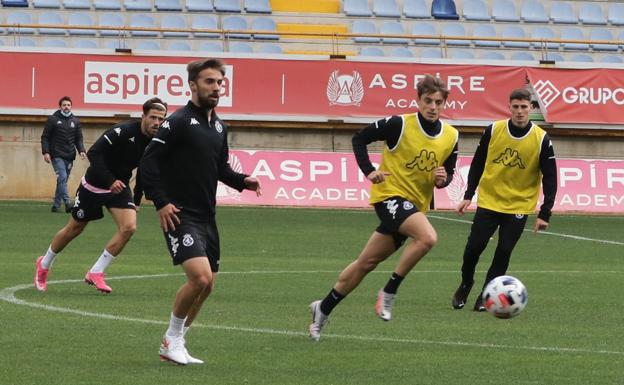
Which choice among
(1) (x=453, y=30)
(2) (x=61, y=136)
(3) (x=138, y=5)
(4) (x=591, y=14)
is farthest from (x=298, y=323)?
A: (4) (x=591, y=14)

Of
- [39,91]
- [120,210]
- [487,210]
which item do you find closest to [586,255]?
[487,210]

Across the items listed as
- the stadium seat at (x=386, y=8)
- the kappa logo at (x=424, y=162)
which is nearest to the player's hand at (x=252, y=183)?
the kappa logo at (x=424, y=162)

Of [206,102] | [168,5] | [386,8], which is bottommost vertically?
[206,102]

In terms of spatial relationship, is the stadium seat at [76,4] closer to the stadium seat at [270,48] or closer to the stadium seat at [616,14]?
the stadium seat at [270,48]

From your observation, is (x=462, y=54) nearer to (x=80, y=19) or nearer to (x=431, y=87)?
(x=80, y=19)

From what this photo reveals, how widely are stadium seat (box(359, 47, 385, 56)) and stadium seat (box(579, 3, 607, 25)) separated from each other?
600 centimetres

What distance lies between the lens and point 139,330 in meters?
10.5

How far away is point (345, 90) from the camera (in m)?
31.3

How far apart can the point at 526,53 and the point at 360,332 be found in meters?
24.3

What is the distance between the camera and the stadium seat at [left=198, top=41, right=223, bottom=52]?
107 feet

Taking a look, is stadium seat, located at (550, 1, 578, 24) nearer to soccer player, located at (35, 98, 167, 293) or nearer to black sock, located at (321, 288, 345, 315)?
soccer player, located at (35, 98, 167, 293)

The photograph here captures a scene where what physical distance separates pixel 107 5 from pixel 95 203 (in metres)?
21.5

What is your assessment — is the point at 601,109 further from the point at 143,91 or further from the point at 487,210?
the point at 487,210

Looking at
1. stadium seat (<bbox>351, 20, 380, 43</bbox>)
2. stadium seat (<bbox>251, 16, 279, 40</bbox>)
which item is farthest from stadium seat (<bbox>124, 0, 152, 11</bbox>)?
stadium seat (<bbox>351, 20, 380, 43</bbox>)
